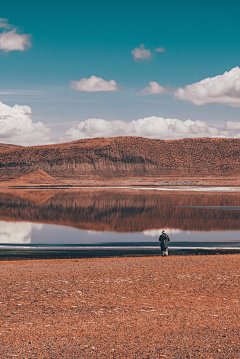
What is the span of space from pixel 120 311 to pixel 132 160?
483 ft

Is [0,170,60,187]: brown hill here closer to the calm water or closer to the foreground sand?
the calm water

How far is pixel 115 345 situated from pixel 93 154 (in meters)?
154

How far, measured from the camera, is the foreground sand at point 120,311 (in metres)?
6.77

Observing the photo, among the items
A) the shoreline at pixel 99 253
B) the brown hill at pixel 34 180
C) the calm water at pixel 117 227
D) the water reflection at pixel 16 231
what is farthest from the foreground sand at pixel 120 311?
the brown hill at pixel 34 180

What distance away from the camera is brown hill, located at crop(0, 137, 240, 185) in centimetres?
14438

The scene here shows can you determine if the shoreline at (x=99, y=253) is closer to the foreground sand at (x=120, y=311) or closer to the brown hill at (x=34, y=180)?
the foreground sand at (x=120, y=311)

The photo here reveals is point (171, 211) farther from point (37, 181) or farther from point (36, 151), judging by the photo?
point (36, 151)

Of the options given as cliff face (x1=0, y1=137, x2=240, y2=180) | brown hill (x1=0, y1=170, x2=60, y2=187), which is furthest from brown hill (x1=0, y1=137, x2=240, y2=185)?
brown hill (x1=0, y1=170, x2=60, y2=187)

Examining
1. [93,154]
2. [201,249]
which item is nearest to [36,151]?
[93,154]

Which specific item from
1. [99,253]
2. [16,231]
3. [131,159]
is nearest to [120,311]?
[99,253]

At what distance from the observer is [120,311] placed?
8922 millimetres

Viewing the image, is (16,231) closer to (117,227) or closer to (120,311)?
(117,227)

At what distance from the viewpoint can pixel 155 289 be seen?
10977 millimetres

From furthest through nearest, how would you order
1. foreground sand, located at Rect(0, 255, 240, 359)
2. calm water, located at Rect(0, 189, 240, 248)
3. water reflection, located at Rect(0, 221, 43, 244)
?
water reflection, located at Rect(0, 221, 43, 244), calm water, located at Rect(0, 189, 240, 248), foreground sand, located at Rect(0, 255, 240, 359)
